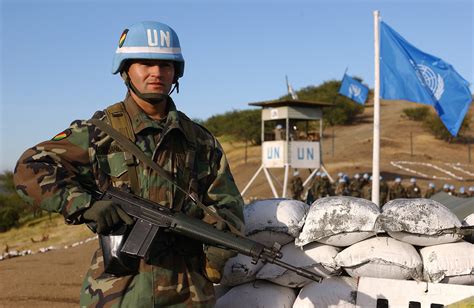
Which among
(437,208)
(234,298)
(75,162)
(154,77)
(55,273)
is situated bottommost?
(55,273)

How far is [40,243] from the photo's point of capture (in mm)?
17156

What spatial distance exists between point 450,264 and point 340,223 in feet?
2.01

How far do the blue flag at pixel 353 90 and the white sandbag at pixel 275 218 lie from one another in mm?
12295

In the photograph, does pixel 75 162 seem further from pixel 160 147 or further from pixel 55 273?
pixel 55 273

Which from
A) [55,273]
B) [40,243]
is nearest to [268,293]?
[55,273]

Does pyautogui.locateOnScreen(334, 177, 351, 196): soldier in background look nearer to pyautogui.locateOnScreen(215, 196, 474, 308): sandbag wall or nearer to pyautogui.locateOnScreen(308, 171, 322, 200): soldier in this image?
pyautogui.locateOnScreen(308, 171, 322, 200): soldier

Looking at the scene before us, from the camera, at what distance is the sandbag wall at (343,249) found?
3.43m

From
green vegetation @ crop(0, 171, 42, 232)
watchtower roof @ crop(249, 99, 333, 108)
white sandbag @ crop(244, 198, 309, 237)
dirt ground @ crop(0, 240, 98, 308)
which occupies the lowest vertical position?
green vegetation @ crop(0, 171, 42, 232)

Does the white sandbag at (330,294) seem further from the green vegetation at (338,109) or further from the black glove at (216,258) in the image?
the green vegetation at (338,109)

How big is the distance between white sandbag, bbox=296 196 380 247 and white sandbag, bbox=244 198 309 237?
5cm

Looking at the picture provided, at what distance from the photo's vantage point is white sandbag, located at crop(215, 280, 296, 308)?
3.45 metres

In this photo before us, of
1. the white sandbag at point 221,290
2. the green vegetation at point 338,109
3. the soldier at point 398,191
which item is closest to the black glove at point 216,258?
the white sandbag at point 221,290

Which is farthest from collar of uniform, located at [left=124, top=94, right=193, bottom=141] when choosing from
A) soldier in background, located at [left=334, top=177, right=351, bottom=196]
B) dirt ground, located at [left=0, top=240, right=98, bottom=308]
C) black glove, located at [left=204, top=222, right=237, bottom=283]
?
soldier in background, located at [left=334, top=177, right=351, bottom=196]

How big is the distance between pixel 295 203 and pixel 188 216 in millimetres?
1336
